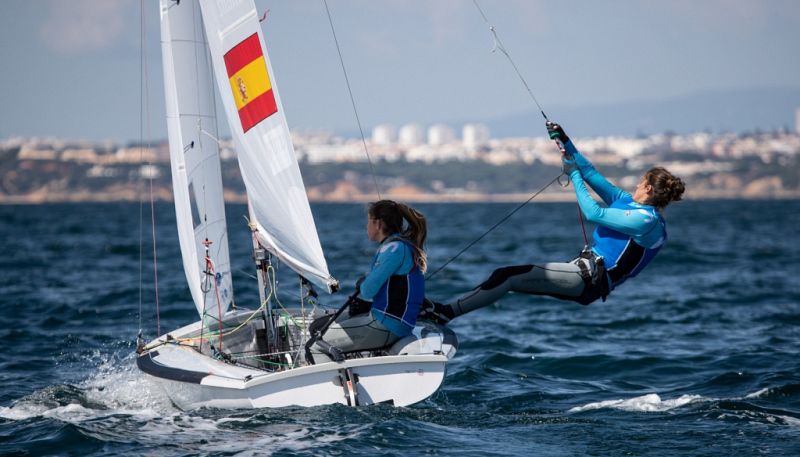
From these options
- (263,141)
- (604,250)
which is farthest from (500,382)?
(263,141)

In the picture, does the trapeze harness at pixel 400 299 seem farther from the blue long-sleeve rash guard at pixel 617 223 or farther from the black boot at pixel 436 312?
the blue long-sleeve rash guard at pixel 617 223

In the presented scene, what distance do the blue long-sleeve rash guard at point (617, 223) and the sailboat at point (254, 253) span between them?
1.08m

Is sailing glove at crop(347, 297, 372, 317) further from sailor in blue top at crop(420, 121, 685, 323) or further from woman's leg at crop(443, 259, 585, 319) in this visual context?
woman's leg at crop(443, 259, 585, 319)

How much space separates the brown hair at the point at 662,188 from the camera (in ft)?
19.4

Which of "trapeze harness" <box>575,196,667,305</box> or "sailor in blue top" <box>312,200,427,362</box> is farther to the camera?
"trapeze harness" <box>575,196,667,305</box>

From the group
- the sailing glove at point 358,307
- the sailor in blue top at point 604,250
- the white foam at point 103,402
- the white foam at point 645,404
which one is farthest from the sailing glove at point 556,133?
the white foam at point 103,402

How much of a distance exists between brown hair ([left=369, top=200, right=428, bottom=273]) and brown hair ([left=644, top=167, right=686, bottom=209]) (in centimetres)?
135

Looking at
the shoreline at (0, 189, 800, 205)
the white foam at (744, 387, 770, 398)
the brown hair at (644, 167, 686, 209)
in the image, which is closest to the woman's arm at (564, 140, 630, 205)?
the brown hair at (644, 167, 686, 209)

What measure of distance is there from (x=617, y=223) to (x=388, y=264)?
1.34 meters

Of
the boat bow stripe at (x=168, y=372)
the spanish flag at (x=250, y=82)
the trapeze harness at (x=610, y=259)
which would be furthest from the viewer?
the spanish flag at (x=250, y=82)

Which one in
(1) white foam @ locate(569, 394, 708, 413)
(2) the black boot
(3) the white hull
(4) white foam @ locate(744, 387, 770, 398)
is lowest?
(4) white foam @ locate(744, 387, 770, 398)

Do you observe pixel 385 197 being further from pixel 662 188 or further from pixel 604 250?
pixel 662 188

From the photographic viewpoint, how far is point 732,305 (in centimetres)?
1223

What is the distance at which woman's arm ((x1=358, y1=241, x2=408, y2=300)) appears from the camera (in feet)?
18.6
